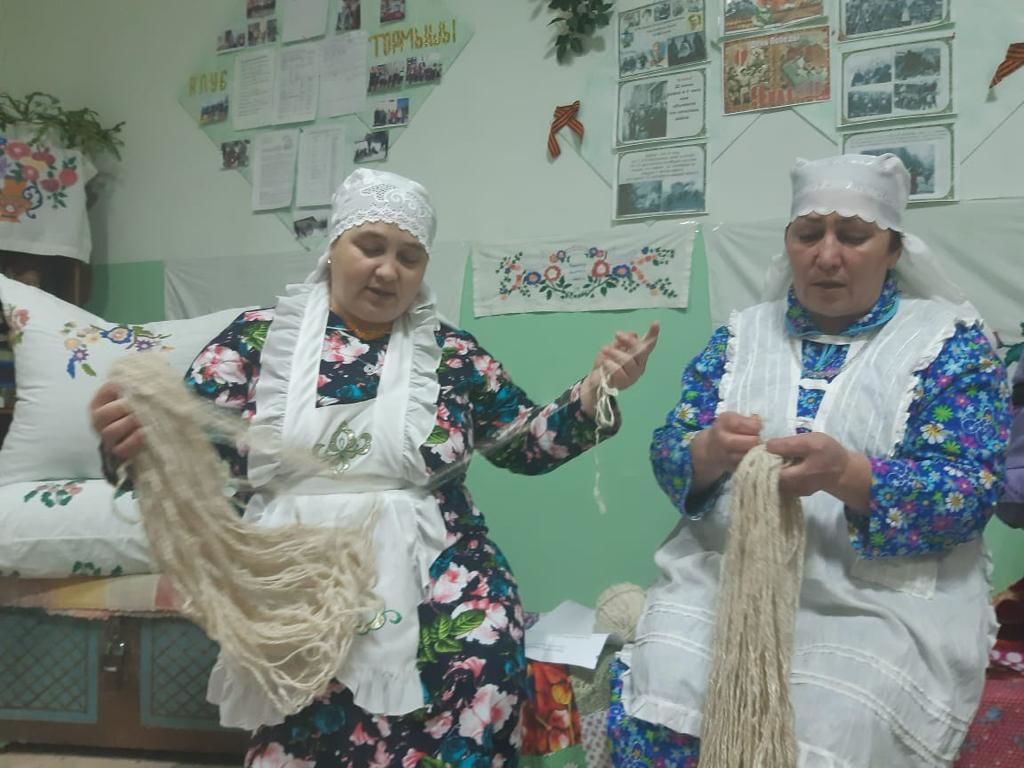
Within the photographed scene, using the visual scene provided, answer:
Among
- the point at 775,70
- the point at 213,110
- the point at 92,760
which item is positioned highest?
the point at 213,110

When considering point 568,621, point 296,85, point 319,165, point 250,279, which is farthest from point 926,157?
point 250,279

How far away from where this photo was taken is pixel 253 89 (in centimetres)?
255

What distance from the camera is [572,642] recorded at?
5.20 feet

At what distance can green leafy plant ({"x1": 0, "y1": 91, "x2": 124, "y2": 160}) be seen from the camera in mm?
2559

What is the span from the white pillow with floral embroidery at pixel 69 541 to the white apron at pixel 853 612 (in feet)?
3.57

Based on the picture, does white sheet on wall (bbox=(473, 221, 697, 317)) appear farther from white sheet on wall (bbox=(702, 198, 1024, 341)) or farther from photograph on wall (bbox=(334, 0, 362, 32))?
photograph on wall (bbox=(334, 0, 362, 32))

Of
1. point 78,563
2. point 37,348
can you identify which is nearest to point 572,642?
point 78,563

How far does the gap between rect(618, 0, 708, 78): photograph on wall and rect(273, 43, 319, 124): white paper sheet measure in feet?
3.01

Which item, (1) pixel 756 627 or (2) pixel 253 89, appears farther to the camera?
(2) pixel 253 89

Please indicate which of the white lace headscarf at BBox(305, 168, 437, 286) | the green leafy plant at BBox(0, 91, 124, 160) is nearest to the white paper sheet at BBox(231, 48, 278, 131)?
the green leafy plant at BBox(0, 91, 124, 160)

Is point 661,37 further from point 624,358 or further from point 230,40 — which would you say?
point 230,40

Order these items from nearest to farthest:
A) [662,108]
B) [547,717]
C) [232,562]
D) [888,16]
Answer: [232,562] < [547,717] < [888,16] < [662,108]

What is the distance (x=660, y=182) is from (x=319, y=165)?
39.2 inches

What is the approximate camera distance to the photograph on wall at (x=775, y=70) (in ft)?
6.20
